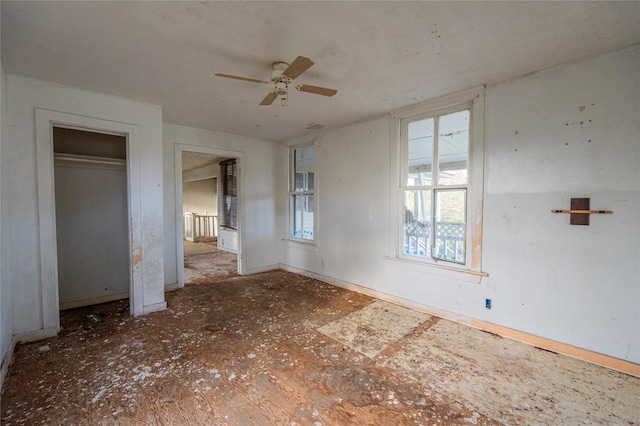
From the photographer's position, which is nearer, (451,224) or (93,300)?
(451,224)

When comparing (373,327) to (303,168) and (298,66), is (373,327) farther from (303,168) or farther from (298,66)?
(303,168)

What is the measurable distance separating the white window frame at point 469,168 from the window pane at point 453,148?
0.24 feet

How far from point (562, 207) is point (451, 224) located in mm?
981

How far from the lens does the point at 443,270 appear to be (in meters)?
3.09

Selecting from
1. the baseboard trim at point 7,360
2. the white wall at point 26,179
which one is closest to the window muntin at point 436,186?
the white wall at point 26,179

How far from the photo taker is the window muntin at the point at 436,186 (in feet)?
9.93

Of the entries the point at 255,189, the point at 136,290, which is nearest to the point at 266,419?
the point at 136,290

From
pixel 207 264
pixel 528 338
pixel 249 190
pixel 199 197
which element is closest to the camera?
pixel 528 338

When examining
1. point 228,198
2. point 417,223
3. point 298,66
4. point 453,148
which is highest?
point 298,66

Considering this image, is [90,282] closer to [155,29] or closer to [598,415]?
[155,29]

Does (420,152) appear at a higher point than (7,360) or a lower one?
higher

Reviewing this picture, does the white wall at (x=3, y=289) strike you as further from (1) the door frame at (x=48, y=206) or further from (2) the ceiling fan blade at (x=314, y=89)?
(2) the ceiling fan blade at (x=314, y=89)

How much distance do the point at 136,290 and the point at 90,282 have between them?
930mm

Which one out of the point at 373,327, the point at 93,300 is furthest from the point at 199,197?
the point at 373,327
